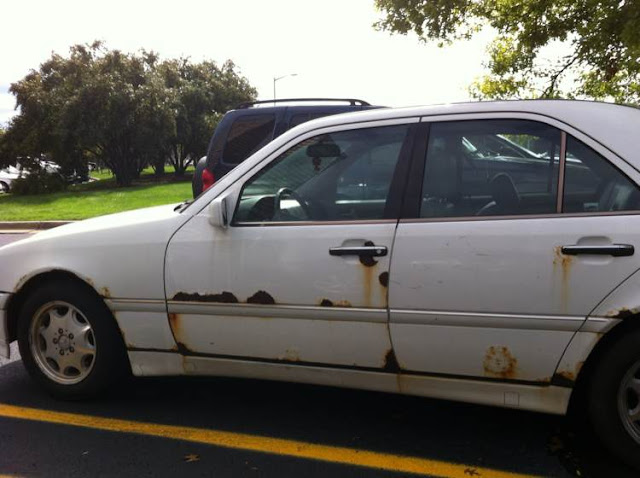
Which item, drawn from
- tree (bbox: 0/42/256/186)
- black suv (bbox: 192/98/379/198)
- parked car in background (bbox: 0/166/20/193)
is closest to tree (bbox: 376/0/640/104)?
black suv (bbox: 192/98/379/198)

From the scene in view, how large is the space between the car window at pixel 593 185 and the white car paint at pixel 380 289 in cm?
5

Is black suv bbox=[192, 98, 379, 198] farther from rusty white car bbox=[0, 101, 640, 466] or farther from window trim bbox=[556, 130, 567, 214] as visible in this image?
window trim bbox=[556, 130, 567, 214]

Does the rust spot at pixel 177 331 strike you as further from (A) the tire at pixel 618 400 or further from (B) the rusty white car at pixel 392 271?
(A) the tire at pixel 618 400

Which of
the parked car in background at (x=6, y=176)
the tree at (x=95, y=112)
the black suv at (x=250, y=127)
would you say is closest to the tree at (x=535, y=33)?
the black suv at (x=250, y=127)

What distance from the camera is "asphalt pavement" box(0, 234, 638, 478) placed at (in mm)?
2623

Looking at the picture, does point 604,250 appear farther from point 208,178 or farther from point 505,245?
point 208,178

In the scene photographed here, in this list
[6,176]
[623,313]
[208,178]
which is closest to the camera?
[623,313]

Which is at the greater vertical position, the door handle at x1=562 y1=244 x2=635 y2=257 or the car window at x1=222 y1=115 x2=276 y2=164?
the car window at x1=222 y1=115 x2=276 y2=164

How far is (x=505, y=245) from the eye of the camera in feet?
8.07

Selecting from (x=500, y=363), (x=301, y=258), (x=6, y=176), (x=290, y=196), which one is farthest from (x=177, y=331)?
(x=6, y=176)

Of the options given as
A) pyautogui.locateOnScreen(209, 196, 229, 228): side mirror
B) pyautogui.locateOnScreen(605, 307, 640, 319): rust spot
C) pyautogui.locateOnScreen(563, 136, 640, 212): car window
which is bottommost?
pyautogui.locateOnScreen(605, 307, 640, 319): rust spot

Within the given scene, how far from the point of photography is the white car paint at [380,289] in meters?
2.41

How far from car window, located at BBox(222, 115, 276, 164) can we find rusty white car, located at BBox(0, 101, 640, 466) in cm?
366

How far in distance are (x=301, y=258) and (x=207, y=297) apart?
1.84ft
